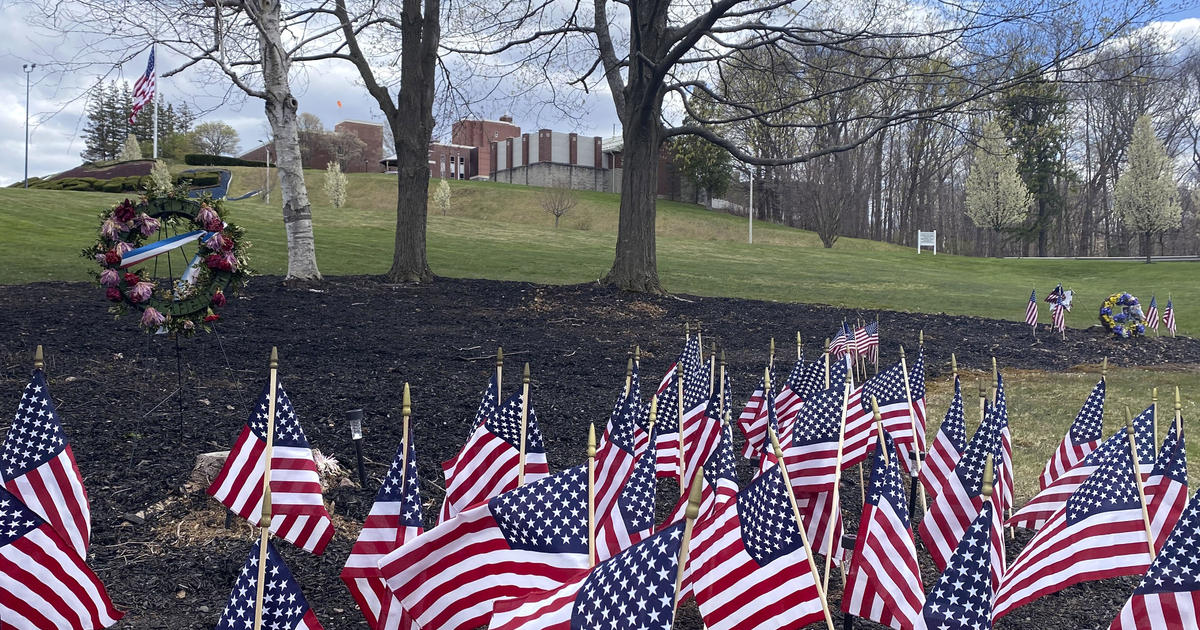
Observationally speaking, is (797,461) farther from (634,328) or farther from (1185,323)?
(1185,323)

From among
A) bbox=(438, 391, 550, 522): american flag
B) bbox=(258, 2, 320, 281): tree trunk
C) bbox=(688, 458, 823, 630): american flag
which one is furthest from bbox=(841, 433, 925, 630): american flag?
bbox=(258, 2, 320, 281): tree trunk

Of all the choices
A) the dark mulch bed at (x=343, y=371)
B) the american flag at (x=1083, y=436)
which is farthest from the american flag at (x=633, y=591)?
the american flag at (x=1083, y=436)

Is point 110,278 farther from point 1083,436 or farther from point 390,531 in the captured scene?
point 1083,436

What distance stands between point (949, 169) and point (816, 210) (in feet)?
47.9

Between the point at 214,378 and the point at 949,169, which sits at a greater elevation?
the point at 949,169

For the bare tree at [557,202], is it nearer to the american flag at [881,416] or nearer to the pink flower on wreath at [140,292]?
the pink flower on wreath at [140,292]

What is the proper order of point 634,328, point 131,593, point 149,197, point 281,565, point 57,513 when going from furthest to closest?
1. point 634,328
2. point 149,197
3. point 131,593
4. point 57,513
5. point 281,565

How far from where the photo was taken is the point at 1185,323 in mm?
19078

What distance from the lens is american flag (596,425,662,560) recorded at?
368 centimetres

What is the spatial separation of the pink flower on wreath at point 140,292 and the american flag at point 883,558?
5995 mm

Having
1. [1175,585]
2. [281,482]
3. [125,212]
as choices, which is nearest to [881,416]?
[1175,585]

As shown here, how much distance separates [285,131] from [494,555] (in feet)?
42.7

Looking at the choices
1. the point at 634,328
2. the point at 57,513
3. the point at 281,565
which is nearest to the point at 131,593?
the point at 57,513

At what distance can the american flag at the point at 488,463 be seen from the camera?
14.7 ft
